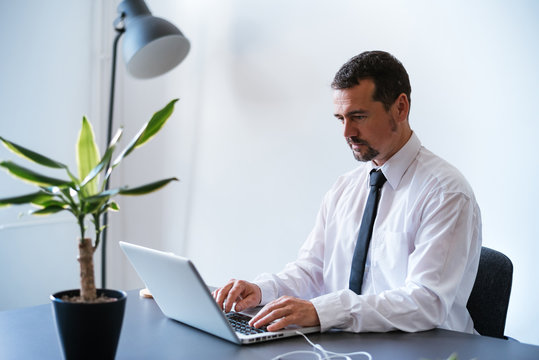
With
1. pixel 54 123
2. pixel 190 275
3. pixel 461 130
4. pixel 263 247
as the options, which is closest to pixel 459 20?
pixel 461 130

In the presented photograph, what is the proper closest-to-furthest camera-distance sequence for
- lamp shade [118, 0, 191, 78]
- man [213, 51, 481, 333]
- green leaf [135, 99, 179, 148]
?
green leaf [135, 99, 179, 148] < man [213, 51, 481, 333] < lamp shade [118, 0, 191, 78]

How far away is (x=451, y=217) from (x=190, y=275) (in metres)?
0.76

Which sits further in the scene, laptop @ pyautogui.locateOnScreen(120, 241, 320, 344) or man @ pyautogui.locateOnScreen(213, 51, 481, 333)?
man @ pyautogui.locateOnScreen(213, 51, 481, 333)

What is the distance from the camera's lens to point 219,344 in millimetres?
1240

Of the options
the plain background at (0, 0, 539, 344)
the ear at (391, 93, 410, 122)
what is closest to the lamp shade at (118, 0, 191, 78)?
the plain background at (0, 0, 539, 344)

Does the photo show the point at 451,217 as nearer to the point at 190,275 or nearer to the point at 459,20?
the point at 190,275

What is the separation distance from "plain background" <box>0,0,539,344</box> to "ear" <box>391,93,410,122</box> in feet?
1.47

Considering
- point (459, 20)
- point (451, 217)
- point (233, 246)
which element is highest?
point (459, 20)

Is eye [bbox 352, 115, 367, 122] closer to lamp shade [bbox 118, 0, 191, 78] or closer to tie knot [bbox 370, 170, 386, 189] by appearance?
tie knot [bbox 370, 170, 386, 189]

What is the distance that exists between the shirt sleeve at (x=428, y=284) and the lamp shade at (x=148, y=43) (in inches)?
58.1

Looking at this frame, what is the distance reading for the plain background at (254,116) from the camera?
6.94ft

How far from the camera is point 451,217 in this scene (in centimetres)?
161

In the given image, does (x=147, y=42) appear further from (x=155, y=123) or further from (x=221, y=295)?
(x=155, y=123)

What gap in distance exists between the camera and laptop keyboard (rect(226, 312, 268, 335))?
4.30 ft
